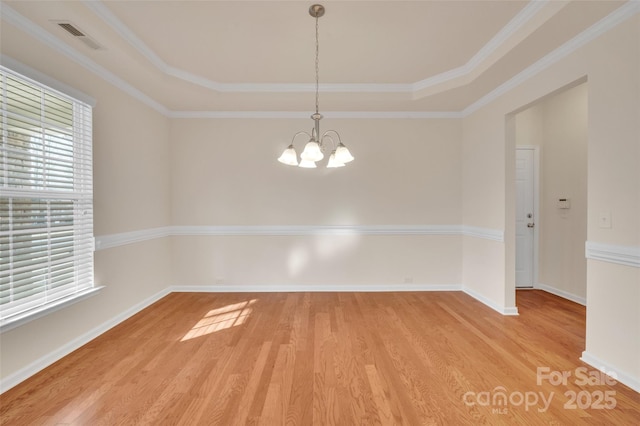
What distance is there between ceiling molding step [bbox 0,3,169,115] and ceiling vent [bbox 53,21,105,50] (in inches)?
7.2

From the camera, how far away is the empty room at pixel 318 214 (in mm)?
2098

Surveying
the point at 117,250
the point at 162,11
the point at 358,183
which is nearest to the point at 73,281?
the point at 117,250

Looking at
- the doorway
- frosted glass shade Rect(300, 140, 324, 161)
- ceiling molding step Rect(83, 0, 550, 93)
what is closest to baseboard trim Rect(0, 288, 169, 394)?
frosted glass shade Rect(300, 140, 324, 161)

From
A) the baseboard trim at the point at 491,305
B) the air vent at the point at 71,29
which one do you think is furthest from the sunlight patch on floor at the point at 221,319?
the baseboard trim at the point at 491,305

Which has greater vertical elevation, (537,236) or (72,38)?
(72,38)

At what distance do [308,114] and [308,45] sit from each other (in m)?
1.49

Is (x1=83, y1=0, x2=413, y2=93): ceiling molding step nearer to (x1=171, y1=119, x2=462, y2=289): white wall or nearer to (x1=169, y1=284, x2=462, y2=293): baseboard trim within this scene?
(x1=171, y1=119, x2=462, y2=289): white wall

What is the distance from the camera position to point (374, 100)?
3.96 m

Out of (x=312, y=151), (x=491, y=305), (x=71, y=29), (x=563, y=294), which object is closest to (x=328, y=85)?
(x=312, y=151)

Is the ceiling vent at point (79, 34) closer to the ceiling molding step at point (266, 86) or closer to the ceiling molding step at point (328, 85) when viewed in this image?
the ceiling molding step at point (328, 85)

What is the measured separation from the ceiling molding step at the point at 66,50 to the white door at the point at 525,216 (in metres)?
5.44

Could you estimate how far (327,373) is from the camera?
229 cm

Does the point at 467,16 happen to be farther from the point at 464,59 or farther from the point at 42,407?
the point at 42,407

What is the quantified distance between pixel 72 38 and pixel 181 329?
2.90 metres
